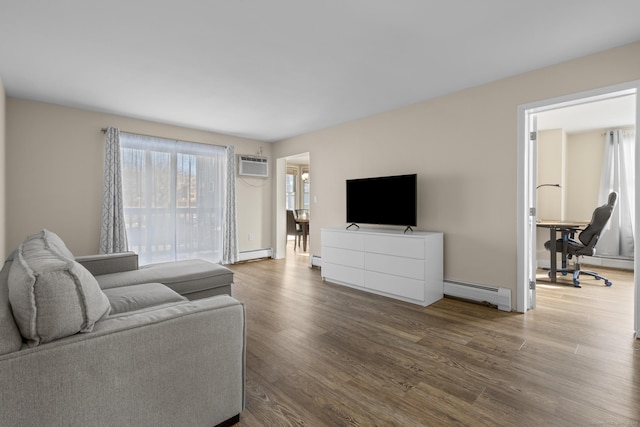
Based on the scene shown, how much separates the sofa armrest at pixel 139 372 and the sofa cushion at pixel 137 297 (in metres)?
0.64

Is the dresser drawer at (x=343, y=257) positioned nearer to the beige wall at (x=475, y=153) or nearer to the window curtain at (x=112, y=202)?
the beige wall at (x=475, y=153)

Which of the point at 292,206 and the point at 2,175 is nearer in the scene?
the point at 2,175

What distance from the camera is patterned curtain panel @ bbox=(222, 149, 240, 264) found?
17.7ft

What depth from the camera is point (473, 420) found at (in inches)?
59.4

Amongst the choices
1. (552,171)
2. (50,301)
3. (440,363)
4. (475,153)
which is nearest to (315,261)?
(475,153)

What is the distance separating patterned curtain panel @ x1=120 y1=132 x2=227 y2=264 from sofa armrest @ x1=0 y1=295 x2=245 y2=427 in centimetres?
366

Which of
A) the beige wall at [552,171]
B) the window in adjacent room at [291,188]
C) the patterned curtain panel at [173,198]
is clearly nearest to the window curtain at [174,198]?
the patterned curtain panel at [173,198]

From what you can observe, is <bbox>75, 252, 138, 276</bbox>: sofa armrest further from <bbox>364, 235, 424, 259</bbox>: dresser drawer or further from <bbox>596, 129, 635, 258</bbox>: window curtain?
<bbox>596, 129, 635, 258</bbox>: window curtain

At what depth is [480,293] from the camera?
326 centimetres

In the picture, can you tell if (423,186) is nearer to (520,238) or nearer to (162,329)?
(520,238)

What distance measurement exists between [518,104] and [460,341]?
7.81ft

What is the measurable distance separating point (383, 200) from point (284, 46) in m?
2.20

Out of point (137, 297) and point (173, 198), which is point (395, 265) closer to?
point (137, 297)

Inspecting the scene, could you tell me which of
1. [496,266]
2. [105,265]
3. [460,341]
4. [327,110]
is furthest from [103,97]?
[496,266]
